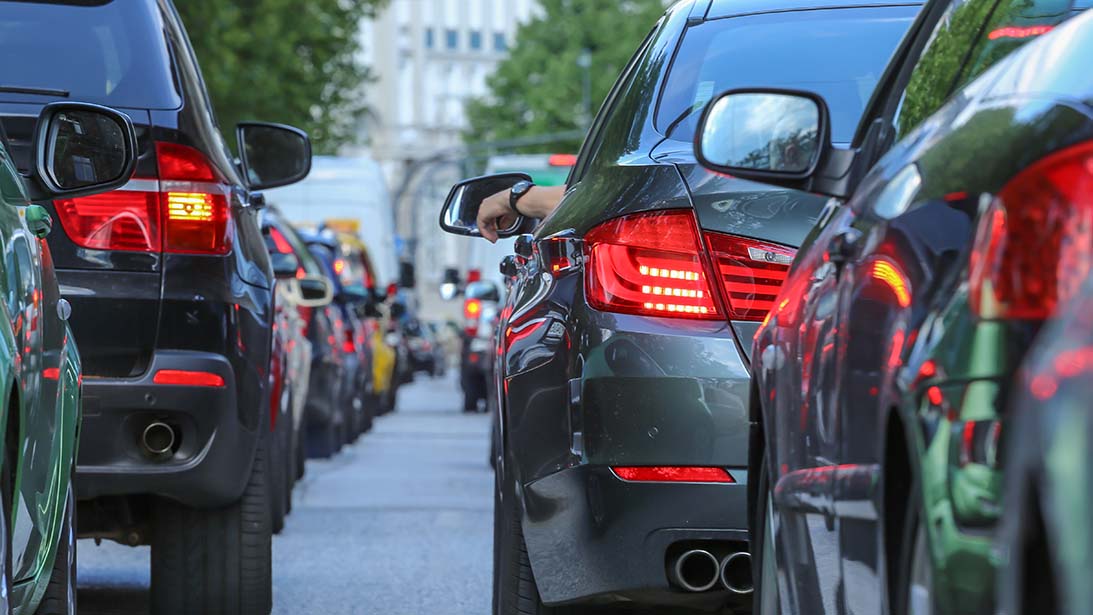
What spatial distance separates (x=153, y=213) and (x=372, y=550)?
13.4 feet

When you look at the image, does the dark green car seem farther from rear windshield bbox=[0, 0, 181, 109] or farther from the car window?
the car window

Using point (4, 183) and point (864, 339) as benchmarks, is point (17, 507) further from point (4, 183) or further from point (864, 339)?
point (864, 339)

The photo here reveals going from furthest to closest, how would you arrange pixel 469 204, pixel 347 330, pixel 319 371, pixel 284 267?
pixel 347 330
pixel 319 371
pixel 284 267
pixel 469 204

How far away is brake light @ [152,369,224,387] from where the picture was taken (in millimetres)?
6328

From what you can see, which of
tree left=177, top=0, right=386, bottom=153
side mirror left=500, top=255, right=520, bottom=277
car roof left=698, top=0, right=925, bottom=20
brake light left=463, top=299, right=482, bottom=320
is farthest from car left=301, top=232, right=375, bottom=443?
brake light left=463, top=299, right=482, bottom=320

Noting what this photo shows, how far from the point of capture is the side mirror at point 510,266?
7.00 m

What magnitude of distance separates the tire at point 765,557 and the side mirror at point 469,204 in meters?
2.88

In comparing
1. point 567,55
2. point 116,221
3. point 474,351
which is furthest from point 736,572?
point 567,55

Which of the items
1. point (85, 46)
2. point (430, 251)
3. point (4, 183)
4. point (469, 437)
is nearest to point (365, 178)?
point (469, 437)

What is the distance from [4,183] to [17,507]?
69cm

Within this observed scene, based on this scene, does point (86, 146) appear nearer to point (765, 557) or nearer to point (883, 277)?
point (765, 557)

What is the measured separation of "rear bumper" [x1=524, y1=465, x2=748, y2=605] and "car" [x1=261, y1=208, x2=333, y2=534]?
4.65 m

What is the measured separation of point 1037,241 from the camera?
2.42 metres

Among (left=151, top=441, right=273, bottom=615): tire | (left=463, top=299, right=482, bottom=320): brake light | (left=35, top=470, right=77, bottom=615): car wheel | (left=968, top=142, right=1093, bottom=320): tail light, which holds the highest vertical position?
(left=968, top=142, right=1093, bottom=320): tail light
